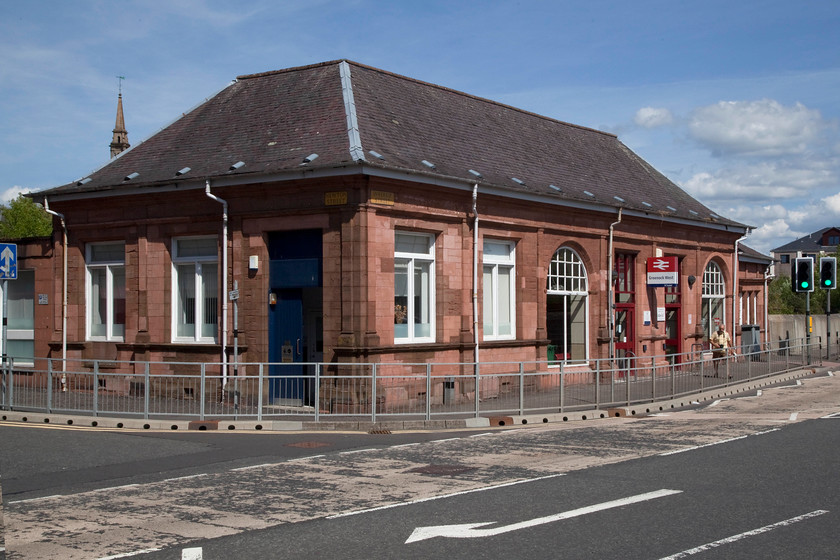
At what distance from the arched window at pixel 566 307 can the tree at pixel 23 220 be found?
158 ft

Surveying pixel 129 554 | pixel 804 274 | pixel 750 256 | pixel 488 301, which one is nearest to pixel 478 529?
pixel 129 554

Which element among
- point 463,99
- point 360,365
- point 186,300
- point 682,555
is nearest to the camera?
point 682,555

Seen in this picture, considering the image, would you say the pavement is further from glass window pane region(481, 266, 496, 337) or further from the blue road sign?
glass window pane region(481, 266, 496, 337)

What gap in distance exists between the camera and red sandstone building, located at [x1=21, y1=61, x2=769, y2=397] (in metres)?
20.6

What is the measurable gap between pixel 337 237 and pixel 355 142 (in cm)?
220

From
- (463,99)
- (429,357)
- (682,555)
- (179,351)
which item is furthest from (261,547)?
(463,99)

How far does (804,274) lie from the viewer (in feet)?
92.0

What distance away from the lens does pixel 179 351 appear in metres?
22.8

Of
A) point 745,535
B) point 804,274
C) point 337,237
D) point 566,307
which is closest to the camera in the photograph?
point 745,535

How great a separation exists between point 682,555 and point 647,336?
76.1 feet

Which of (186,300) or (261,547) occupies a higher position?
(186,300)

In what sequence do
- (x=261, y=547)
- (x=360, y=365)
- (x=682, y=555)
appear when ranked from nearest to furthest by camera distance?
(x=682, y=555) < (x=261, y=547) < (x=360, y=365)

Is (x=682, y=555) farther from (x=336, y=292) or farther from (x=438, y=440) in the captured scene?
(x=336, y=292)

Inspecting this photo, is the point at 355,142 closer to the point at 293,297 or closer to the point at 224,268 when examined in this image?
the point at 293,297
